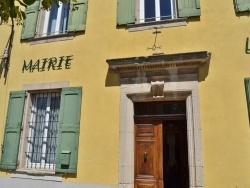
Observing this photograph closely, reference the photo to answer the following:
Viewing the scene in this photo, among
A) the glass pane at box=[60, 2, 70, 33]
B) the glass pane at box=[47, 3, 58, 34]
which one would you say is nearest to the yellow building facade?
the glass pane at box=[60, 2, 70, 33]

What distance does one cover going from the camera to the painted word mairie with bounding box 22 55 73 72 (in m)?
6.37

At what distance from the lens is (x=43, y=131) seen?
632 centimetres

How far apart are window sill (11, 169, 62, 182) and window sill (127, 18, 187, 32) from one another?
12.5ft

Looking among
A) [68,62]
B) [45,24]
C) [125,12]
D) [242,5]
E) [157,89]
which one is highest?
[45,24]

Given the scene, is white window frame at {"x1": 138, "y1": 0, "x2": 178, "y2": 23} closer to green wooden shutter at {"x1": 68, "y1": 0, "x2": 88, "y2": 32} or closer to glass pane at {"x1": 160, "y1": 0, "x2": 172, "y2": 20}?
glass pane at {"x1": 160, "y1": 0, "x2": 172, "y2": 20}

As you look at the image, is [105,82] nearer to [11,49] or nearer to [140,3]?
[140,3]

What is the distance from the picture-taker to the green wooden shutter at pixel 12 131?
20.2ft

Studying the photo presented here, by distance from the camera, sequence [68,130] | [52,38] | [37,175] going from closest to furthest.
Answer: [68,130] < [37,175] < [52,38]

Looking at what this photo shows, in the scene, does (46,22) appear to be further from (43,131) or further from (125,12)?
(43,131)

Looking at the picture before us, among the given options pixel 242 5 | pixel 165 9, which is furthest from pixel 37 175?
pixel 242 5

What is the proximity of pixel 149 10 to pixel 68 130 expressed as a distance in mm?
3517

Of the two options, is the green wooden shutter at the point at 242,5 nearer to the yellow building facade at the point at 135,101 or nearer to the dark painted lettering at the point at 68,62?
the yellow building facade at the point at 135,101

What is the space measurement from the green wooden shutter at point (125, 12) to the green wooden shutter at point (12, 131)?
3.15m

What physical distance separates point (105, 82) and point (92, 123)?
100 centimetres
